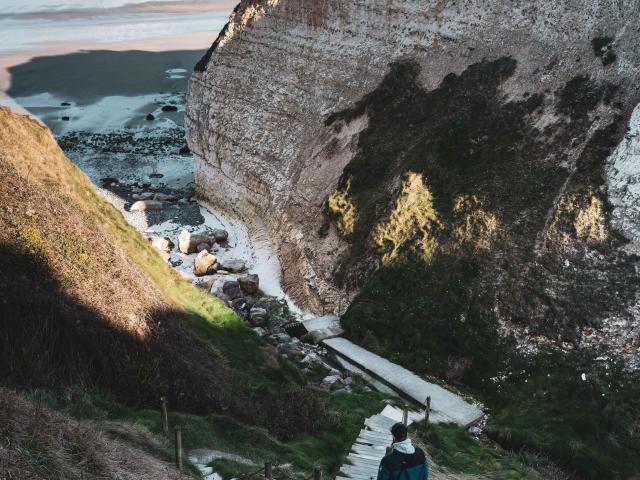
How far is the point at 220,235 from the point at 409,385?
19.1m

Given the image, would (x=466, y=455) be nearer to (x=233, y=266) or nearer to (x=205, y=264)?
(x=233, y=266)

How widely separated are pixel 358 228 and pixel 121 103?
2018 inches

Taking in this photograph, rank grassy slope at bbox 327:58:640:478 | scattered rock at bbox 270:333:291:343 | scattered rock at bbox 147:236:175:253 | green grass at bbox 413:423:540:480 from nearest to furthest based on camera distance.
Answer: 1. green grass at bbox 413:423:540:480
2. grassy slope at bbox 327:58:640:478
3. scattered rock at bbox 270:333:291:343
4. scattered rock at bbox 147:236:175:253

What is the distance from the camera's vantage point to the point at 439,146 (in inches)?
1144

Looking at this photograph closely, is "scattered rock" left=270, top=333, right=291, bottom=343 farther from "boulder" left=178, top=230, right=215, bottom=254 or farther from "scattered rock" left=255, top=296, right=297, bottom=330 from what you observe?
"boulder" left=178, top=230, right=215, bottom=254

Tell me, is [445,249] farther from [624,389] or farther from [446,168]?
[624,389]

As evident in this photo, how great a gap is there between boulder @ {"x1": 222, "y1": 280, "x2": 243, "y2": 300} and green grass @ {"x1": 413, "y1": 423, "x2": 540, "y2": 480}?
14.3 metres

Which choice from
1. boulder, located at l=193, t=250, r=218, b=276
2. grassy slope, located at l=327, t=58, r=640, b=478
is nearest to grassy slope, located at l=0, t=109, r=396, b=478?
grassy slope, located at l=327, t=58, r=640, b=478

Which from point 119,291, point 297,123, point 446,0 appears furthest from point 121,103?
point 119,291

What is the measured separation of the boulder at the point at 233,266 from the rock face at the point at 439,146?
8.00ft

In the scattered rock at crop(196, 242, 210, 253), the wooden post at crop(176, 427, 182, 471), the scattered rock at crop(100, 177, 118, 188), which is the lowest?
the scattered rock at crop(196, 242, 210, 253)

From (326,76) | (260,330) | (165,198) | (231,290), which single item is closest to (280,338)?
(260,330)

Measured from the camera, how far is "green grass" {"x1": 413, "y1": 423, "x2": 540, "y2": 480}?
15.2 meters

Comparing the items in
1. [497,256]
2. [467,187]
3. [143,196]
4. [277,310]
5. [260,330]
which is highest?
[467,187]
